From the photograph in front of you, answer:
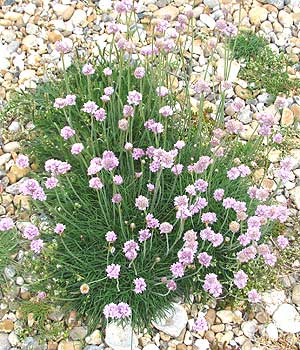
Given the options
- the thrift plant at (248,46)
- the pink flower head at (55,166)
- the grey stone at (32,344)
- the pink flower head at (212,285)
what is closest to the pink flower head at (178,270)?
the pink flower head at (212,285)

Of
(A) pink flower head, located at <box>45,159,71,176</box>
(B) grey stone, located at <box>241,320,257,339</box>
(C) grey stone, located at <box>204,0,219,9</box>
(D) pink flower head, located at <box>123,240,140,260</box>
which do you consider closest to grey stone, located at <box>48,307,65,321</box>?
(D) pink flower head, located at <box>123,240,140,260</box>

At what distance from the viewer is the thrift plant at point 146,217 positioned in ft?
9.53

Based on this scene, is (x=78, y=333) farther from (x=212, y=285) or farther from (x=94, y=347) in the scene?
(x=212, y=285)

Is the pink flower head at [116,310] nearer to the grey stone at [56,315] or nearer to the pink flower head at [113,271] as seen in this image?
the pink flower head at [113,271]

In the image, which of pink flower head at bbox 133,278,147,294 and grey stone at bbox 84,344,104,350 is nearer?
pink flower head at bbox 133,278,147,294

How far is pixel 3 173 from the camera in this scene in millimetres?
3865

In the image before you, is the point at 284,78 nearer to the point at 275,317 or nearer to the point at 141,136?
the point at 141,136

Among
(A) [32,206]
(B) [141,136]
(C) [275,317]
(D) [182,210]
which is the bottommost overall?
(C) [275,317]

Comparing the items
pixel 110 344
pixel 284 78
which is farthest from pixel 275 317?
pixel 284 78

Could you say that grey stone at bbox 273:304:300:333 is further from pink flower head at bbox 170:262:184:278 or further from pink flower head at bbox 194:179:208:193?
Result: pink flower head at bbox 194:179:208:193

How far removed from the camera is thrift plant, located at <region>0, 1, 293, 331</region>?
290 cm

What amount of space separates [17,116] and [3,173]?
48 cm

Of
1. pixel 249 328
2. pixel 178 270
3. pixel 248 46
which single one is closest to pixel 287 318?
pixel 249 328

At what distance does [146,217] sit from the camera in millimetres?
2980
